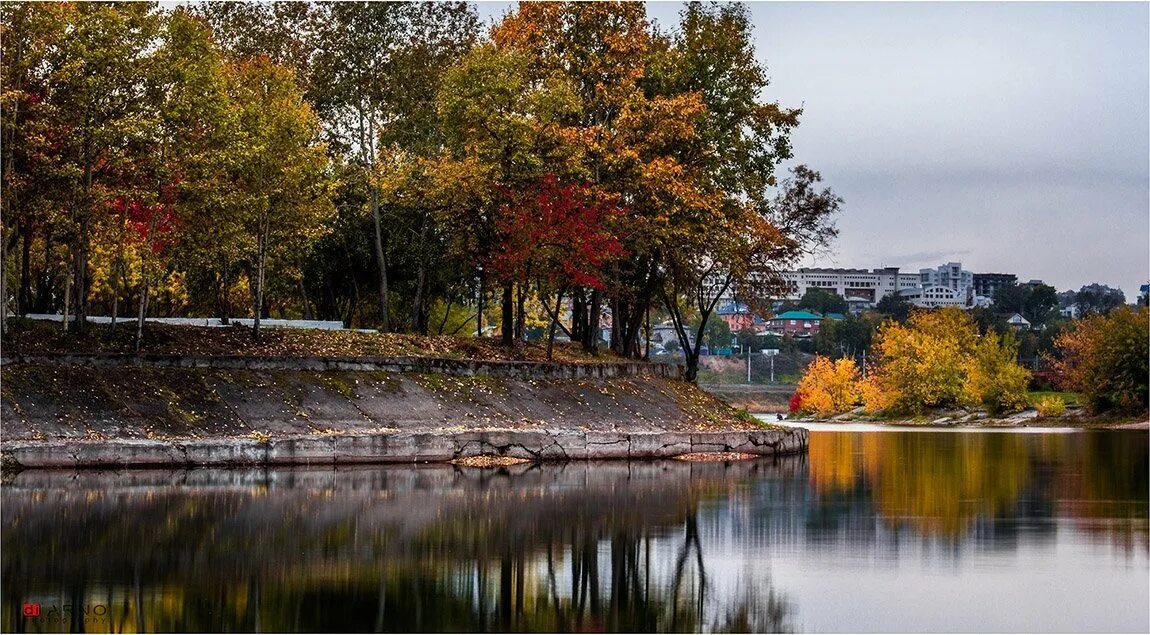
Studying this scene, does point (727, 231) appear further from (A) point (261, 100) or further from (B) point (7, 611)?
(B) point (7, 611)

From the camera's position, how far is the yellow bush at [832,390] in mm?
141500

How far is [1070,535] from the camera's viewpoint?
1040 inches

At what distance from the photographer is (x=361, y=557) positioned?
22.3m

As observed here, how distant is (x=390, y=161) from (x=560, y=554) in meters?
45.6

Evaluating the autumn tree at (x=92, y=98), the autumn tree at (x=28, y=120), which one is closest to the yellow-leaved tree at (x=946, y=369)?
the autumn tree at (x=92, y=98)

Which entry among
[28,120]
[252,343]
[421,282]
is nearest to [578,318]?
[421,282]

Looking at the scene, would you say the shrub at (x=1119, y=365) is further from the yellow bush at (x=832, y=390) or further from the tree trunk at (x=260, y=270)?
the tree trunk at (x=260, y=270)

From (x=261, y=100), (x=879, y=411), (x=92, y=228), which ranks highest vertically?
(x=261, y=100)

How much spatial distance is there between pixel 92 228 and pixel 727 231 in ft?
87.1

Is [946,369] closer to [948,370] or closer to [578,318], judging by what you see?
[948,370]

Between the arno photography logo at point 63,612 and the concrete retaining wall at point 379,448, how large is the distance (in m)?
20.8

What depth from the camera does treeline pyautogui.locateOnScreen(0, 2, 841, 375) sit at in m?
45.7

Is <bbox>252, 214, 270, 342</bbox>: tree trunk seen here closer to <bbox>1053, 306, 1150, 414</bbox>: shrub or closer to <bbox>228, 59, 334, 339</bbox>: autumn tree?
<bbox>228, 59, 334, 339</bbox>: autumn tree

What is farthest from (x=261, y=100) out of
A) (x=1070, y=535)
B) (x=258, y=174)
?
(x=1070, y=535)
